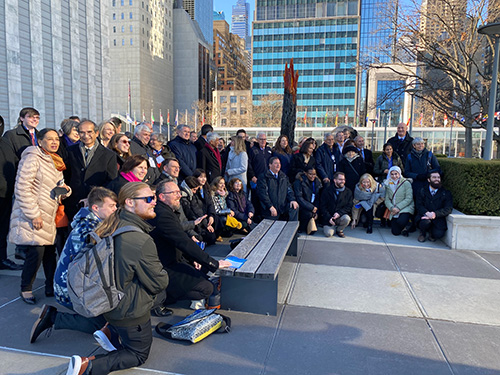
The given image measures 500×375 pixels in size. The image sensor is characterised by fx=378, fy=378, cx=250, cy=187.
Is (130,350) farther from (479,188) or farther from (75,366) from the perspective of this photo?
(479,188)

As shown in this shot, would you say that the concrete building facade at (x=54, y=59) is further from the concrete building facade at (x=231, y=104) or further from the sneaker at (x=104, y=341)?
the sneaker at (x=104, y=341)

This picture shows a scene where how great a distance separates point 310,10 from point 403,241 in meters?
107

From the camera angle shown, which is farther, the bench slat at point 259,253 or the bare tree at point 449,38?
the bare tree at point 449,38

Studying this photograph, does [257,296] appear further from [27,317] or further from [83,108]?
[83,108]

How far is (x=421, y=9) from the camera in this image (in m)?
16.8

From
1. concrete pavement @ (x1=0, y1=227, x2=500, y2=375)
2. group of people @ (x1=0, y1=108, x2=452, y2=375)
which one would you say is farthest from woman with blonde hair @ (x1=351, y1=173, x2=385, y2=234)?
concrete pavement @ (x1=0, y1=227, x2=500, y2=375)

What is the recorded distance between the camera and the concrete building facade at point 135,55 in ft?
278

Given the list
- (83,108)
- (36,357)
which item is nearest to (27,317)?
(36,357)

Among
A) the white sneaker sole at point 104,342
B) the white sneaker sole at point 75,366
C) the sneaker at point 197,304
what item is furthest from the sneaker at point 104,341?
the sneaker at point 197,304

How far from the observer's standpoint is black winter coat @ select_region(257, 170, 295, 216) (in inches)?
293

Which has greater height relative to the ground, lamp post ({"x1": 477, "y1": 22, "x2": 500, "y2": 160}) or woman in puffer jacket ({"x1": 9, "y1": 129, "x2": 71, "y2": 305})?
lamp post ({"x1": 477, "y1": 22, "x2": 500, "y2": 160})

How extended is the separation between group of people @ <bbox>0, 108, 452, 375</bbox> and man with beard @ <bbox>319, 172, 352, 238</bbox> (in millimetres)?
22

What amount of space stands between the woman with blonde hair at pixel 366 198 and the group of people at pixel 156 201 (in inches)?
1.0

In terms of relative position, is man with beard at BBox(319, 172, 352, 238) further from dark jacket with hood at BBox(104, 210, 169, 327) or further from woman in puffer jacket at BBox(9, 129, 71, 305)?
dark jacket with hood at BBox(104, 210, 169, 327)
